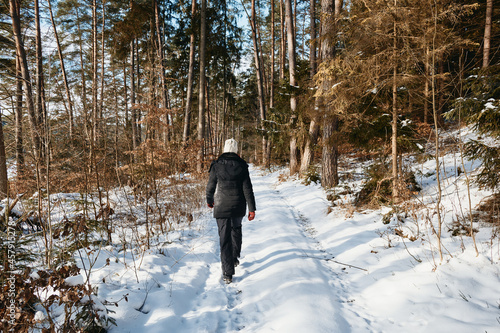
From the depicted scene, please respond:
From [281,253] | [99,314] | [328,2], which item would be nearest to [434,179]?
[281,253]

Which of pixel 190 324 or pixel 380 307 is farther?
pixel 380 307

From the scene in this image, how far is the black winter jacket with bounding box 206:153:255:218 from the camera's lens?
3834 millimetres

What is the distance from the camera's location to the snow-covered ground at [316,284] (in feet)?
8.47

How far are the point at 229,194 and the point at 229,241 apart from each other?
748 mm

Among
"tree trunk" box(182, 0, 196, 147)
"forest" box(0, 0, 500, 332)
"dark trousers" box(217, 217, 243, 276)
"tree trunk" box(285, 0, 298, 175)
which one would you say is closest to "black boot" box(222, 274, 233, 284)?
"dark trousers" box(217, 217, 243, 276)

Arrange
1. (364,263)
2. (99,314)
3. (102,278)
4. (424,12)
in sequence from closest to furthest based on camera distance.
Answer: (99,314) < (102,278) < (364,263) < (424,12)

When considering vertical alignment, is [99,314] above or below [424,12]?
below

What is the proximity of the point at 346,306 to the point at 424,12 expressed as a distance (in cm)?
562

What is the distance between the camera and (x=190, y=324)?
2.63 m

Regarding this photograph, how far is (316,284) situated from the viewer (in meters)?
3.33

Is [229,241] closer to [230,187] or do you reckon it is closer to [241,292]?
[241,292]

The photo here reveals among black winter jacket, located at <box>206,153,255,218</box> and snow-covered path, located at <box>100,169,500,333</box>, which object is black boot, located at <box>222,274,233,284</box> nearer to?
snow-covered path, located at <box>100,169,500,333</box>

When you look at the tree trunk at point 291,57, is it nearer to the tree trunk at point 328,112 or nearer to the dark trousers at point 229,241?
the tree trunk at point 328,112

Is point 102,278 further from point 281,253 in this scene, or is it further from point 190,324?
point 281,253
